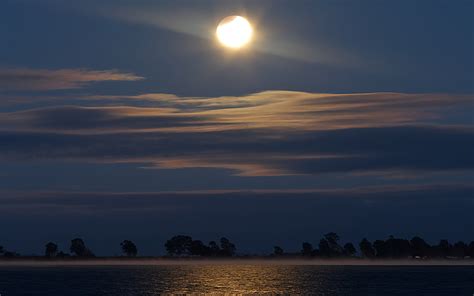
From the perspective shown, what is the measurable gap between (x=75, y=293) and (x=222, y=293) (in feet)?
92.9

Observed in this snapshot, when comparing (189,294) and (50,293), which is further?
(50,293)

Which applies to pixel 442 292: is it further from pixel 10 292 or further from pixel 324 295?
pixel 10 292

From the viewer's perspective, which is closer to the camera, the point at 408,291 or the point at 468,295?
the point at 468,295

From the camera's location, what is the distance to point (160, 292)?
171250 millimetres

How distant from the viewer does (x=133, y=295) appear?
540ft

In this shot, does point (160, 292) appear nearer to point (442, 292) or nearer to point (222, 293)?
point (222, 293)

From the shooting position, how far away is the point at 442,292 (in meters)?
173

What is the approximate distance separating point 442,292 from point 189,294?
47311mm

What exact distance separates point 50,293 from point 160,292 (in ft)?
67.1

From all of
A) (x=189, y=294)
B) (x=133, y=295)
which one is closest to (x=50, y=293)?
(x=133, y=295)

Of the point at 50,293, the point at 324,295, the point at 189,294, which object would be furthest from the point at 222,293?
the point at 50,293

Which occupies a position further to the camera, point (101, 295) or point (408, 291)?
point (408, 291)

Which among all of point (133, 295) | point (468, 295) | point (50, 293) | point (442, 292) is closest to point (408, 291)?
point (442, 292)

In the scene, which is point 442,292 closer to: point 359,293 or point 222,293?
point 359,293
